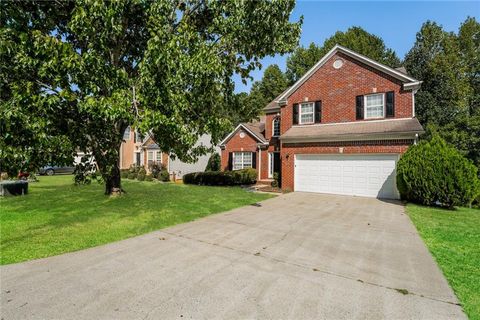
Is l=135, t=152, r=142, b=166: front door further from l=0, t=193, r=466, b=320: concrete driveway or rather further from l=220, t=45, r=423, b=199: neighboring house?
l=0, t=193, r=466, b=320: concrete driveway

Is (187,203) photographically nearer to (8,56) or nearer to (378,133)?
(8,56)

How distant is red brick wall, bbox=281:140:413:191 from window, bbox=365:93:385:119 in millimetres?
1897

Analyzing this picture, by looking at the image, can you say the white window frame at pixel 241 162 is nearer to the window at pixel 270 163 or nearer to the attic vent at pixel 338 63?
the window at pixel 270 163

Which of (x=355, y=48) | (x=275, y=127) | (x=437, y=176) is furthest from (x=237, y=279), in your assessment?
(x=355, y=48)

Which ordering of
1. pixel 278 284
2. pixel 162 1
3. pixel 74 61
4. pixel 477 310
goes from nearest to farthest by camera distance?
1. pixel 477 310
2. pixel 278 284
3. pixel 74 61
4. pixel 162 1

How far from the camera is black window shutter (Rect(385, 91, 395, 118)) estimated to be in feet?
45.1

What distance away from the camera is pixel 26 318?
3.05 meters

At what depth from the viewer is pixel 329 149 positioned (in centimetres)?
1446

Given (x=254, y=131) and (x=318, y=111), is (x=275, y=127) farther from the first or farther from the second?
(x=318, y=111)

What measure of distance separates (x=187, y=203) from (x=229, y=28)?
672 cm

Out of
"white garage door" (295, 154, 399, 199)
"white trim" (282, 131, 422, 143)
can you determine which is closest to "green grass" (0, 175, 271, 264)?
"white garage door" (295, 154, 399, 199)

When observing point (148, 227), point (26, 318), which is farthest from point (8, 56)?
point (26, 318)

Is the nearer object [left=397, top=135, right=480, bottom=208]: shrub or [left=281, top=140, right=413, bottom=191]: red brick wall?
[left=397, top=135, right=480, bottom=208]: shrub

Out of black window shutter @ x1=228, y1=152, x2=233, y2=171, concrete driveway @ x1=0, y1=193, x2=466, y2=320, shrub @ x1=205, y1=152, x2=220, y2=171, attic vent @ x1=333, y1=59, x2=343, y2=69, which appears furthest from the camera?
shrub @ x1=205, y1=152, x2=220, y2=171
